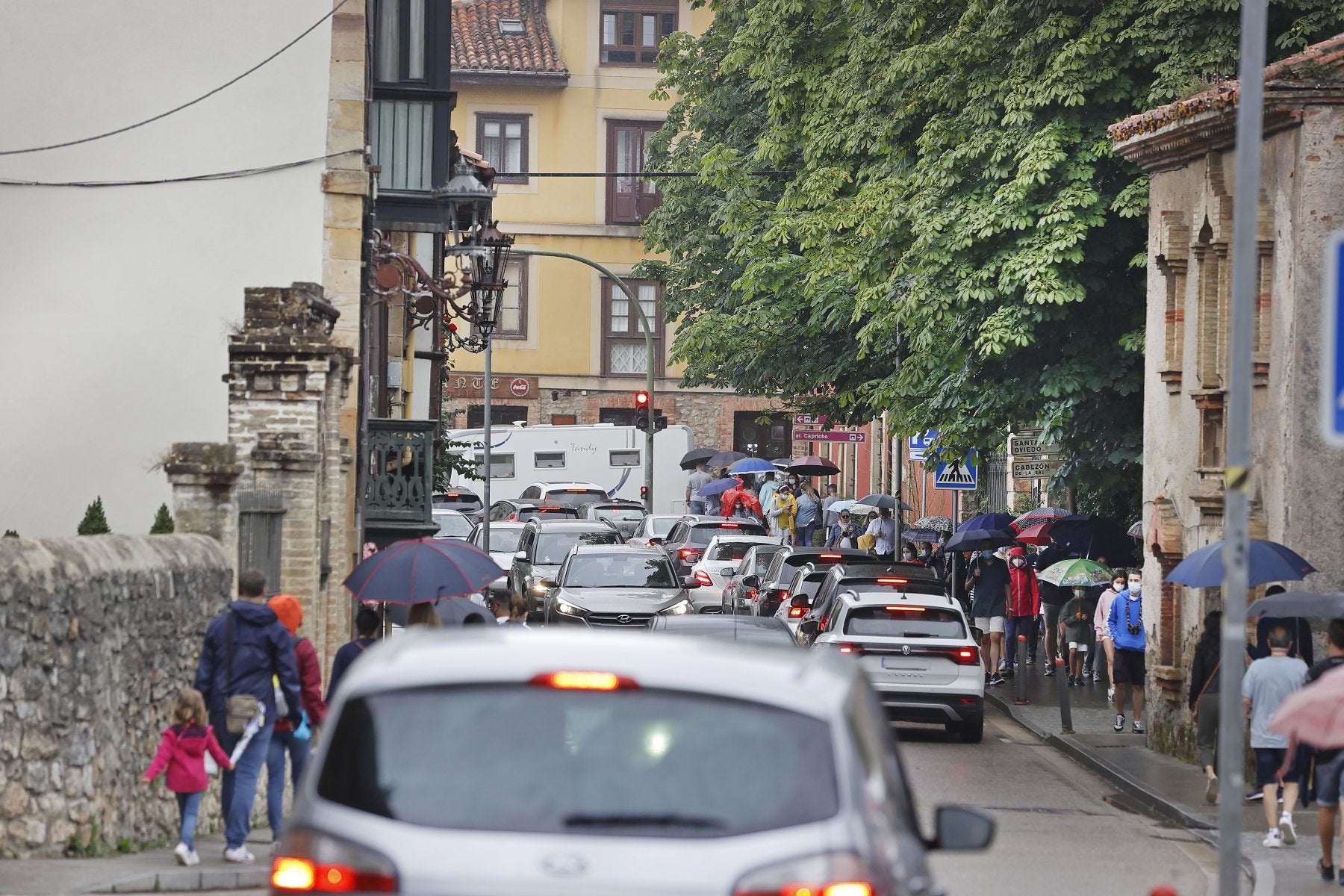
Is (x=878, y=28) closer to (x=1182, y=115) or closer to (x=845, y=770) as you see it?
(x=1182, y=115)

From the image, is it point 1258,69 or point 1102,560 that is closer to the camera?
point 1258,69

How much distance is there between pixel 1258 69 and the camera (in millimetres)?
8898

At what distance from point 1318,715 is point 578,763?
593 cm

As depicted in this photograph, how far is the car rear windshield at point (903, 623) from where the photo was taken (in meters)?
20.5

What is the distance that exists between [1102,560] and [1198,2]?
7614mm

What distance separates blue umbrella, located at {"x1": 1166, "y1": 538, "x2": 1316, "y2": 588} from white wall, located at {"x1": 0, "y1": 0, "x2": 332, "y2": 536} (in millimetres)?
9318

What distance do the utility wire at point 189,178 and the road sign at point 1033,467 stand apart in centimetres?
1279

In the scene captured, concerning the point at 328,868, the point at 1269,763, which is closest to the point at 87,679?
the point at 328,868

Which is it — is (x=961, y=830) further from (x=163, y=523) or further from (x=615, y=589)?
(x=615, y=589)

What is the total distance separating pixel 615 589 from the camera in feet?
87.9

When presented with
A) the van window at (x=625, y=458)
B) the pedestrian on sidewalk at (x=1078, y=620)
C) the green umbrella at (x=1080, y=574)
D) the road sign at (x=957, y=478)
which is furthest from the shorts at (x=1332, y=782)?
the van window at (x=625, y=458)

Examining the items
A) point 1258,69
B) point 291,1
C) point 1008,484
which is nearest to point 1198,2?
point 291,1

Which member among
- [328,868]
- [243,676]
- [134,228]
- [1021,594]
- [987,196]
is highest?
[987,196]

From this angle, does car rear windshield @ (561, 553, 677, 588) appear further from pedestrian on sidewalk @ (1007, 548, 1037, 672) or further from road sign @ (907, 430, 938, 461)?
road sign @ (907, 430, 938, 461)
